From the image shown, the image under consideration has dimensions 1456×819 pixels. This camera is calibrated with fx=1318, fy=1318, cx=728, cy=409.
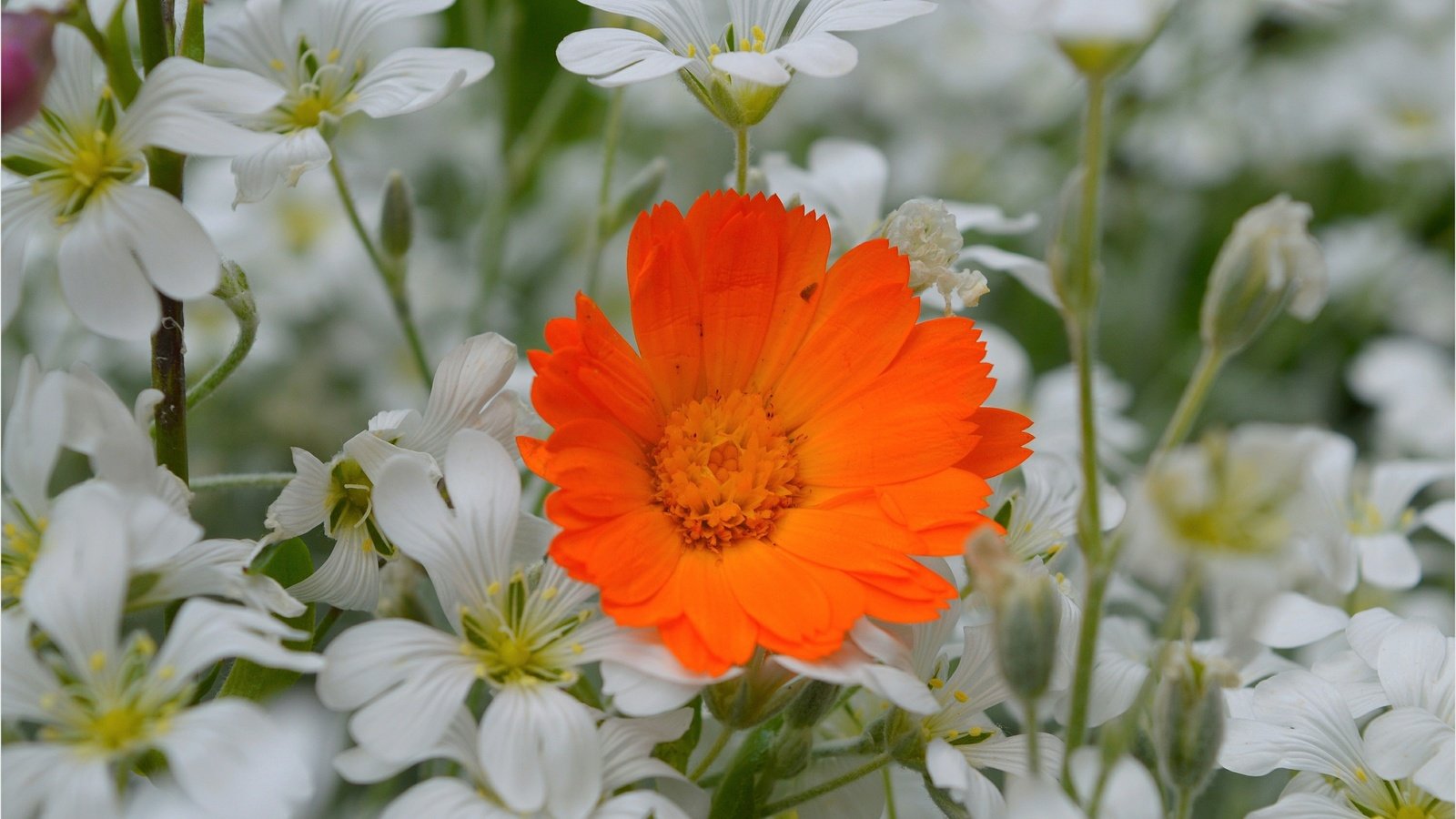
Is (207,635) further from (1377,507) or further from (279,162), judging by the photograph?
(1377,507)

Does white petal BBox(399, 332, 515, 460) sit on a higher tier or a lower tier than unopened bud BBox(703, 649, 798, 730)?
higher

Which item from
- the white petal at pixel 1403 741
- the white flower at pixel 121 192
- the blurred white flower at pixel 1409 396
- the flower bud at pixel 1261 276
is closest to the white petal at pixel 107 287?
the white flower at pixel 121 192

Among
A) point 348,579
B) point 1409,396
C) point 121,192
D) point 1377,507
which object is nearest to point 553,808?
point 348,579

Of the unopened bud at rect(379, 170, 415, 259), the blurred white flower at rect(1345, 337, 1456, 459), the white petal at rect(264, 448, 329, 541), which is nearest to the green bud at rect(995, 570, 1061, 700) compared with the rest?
the white petal at rect(264, 448, 329, 541)

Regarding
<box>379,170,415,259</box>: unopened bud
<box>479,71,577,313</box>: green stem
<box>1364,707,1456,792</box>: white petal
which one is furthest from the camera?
<box>479,71,577,313</box>: green stem

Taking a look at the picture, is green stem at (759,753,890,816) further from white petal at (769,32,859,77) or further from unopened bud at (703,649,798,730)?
white petal at (769,32,859,77)

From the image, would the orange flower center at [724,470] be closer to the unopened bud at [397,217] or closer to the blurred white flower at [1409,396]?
the unopened bud at [397,217]

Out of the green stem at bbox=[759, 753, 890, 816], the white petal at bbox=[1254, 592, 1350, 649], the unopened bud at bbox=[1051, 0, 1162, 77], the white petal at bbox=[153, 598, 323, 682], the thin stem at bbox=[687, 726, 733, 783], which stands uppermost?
the unopened bud at bbox=[1051, 0, 1162, 77]

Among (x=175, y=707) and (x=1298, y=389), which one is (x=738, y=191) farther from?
(x=1298, y=389)
